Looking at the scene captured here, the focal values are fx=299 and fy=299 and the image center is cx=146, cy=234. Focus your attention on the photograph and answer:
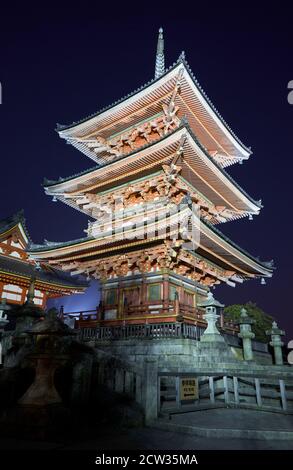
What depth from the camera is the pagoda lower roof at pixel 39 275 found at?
23.0m

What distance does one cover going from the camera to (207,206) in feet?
65.8

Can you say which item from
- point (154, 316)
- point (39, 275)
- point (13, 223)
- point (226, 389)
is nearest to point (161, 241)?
point (154, 316)

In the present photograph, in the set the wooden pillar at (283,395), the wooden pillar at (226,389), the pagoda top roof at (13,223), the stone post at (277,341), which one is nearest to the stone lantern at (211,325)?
the wooden pillar at (226,389)

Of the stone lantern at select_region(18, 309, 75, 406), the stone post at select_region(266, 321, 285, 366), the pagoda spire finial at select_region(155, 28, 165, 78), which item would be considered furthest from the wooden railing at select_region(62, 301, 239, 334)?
the pagoda spire finial at select_region(155, 28, 165, 78)

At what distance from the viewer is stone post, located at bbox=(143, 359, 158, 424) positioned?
23.1 feet

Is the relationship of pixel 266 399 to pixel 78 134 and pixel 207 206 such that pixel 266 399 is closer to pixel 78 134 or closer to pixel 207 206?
pixel 207 206

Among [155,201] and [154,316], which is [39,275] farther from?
[154,316]

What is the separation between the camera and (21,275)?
2319cm

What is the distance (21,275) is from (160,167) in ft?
46.4

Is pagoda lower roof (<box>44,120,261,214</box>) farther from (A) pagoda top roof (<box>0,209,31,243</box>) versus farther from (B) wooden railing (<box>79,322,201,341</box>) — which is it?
(A) pagoda top roof (<box>0,209,31,243</box>)

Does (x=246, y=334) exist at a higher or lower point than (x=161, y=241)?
lower

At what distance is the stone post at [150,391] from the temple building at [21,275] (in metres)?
15.2
